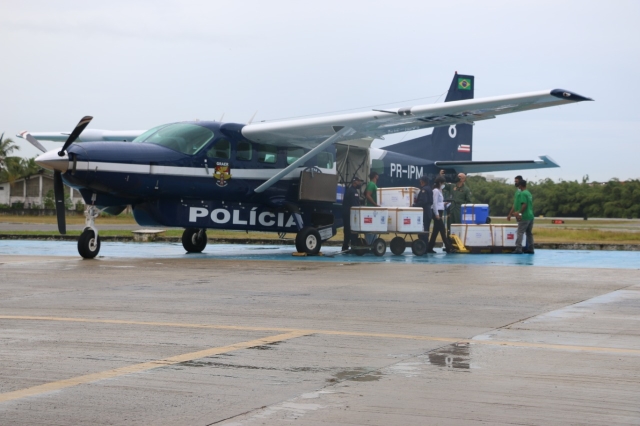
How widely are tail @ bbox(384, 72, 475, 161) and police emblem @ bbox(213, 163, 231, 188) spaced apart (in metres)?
7.87

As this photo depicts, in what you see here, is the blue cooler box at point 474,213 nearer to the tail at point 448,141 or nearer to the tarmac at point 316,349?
the tail at point 448,141

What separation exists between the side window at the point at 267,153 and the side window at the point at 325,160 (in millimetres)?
1139

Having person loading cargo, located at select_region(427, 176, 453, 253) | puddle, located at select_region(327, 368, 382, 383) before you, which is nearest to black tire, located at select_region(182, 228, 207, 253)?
person loading cargo, located at select_region(427, 176, 453, 253)

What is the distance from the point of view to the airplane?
655 inches

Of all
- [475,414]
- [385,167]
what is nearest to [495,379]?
[475,414]

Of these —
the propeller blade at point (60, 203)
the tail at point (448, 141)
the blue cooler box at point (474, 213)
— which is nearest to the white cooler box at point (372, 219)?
the blue cooler box at point (474, 213)

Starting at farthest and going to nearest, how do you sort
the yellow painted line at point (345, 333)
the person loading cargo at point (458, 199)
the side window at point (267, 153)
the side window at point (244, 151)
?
the person loading cargo at point (458, 199) → the side window at point (267, 153) → the side window at point (244, 151) → the yellow painted line at point (345, 333)

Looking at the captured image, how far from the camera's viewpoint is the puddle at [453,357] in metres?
5.94

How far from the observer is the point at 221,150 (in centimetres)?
1839

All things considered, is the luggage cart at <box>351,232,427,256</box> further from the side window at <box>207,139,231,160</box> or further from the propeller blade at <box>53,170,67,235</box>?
the propeller blade at <box>53,170,67,235</box>

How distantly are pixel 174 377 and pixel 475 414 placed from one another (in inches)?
78.5

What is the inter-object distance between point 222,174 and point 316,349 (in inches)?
475

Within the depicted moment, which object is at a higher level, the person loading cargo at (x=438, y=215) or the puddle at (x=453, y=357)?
the person loading cargo at (x=438, y=215)

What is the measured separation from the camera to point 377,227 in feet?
63.9
